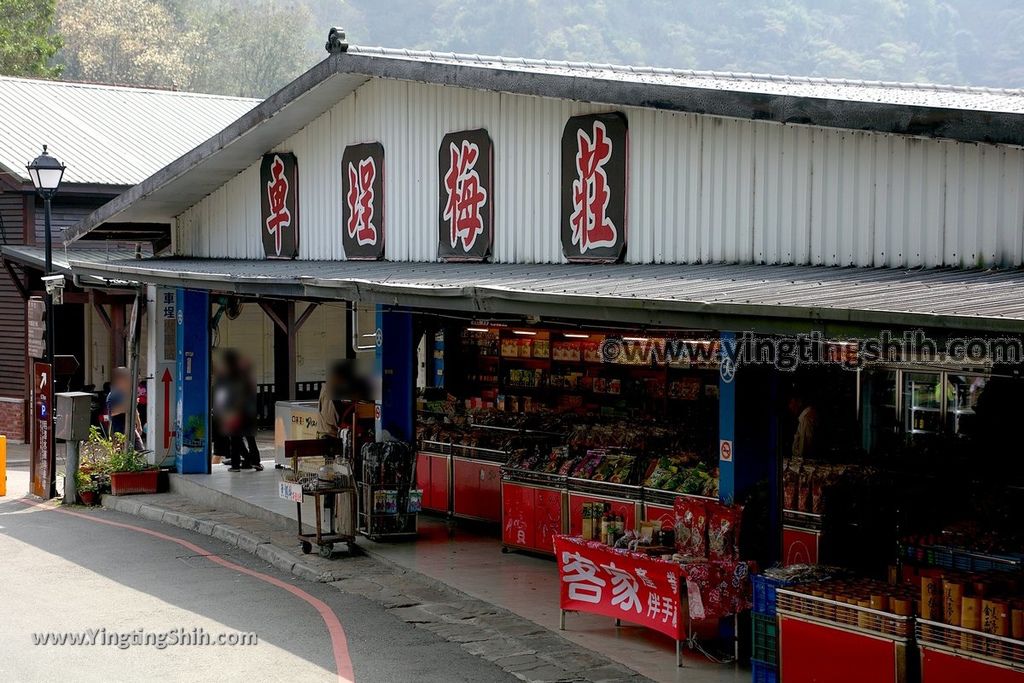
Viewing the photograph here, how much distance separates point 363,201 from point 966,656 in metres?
11.5

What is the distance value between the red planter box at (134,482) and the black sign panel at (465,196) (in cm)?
674

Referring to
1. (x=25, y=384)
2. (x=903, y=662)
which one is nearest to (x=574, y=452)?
(x=903, y=662)

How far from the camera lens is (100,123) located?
31250 millimetres

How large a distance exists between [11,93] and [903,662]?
2821cm

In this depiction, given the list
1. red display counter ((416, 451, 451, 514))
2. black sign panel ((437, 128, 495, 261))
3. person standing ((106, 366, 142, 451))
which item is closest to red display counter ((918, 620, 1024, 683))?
black sign panel ((437, 128, 495, 261))

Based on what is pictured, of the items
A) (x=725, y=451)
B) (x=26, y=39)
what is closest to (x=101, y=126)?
(x=725, y=451)

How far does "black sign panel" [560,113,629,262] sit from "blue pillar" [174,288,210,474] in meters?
8.59

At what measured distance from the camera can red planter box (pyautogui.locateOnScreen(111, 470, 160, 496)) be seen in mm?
19859

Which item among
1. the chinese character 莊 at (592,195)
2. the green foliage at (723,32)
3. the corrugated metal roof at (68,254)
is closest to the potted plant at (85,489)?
the corrugated metal roof at (68,254)

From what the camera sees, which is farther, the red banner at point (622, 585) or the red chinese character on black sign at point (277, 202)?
the red chinese character on black sign at point (277, 202)

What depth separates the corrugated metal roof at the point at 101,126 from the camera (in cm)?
2817

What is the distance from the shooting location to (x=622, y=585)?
11.2m

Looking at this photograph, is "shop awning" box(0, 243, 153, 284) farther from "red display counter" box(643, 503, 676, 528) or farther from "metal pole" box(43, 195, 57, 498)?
"red display counter" box(643, 503, 676, 528)

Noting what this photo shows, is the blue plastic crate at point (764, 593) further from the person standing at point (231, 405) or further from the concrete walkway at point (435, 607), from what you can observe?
the person standing at point (231, 405)
